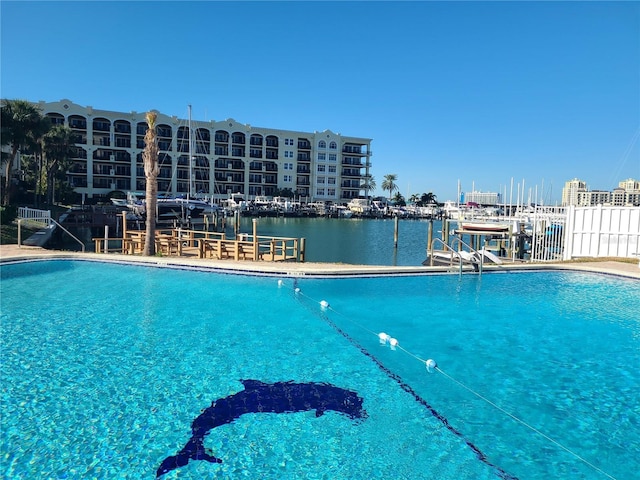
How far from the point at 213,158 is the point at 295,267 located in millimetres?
69303

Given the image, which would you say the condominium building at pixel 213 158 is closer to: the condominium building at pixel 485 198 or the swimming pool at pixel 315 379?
the condominium building at pixel 485 198

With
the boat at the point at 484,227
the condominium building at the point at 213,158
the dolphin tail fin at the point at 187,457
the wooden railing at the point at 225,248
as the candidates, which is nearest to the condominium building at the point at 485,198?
the condominium building at the point at 213,158

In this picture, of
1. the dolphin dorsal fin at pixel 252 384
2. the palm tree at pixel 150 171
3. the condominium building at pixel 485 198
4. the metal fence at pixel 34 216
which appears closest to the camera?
the dolphin dorsal fin at pixel 252 384

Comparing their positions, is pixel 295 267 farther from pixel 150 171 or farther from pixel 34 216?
pixel 34 216

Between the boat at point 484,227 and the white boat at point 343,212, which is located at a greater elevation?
the white boat at point 343,212

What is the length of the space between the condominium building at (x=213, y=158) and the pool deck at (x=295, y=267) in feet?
157

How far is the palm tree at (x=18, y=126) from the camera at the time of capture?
34888 millimetres

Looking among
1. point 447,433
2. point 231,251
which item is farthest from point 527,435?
point 231,251

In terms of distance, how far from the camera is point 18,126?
35938 millimetres

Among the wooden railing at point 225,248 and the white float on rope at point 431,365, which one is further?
the wooden railing at point 225,248

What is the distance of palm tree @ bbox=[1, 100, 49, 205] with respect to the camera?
1374 inches

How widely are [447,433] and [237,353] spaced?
4.58 metres

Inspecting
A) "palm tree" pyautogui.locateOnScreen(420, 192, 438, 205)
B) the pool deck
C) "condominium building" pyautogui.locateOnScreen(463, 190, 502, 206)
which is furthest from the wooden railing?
"palm tree" pyautogui.locateOnScreen(420, 192, 438, 205)

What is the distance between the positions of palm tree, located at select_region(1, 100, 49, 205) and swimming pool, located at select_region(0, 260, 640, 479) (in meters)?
25.7
